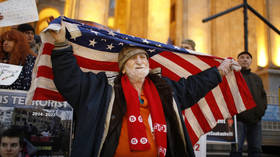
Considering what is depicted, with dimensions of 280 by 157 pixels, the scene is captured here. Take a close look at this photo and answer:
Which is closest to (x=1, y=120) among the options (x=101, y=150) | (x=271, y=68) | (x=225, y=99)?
(x=101, y=150)

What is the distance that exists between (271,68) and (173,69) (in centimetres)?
967

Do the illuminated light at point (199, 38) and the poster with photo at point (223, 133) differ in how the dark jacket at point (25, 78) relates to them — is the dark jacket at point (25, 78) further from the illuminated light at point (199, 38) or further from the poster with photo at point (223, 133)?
the illuminated light at point (199, 38)

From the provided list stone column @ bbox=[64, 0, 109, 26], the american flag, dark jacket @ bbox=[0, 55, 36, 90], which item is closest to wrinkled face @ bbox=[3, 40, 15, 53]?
dark jacket @ bbox=[0, 55, 36, 90]

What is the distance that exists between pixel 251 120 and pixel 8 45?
450 cm

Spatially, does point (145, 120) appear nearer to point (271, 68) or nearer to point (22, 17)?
point (22, 17)

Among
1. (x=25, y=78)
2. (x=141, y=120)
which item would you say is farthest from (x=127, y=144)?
(x=25, y=78)

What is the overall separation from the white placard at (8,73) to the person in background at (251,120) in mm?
4126

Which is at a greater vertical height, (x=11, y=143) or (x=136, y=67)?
(x=136, y=67)

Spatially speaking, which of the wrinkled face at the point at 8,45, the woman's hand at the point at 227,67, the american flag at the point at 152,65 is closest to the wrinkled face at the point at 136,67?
the american flag at the point at 152,65

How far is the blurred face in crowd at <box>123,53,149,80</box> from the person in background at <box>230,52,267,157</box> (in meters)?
3.11

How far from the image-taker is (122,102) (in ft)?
8.58

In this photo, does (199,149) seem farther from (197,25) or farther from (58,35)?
(197,25)

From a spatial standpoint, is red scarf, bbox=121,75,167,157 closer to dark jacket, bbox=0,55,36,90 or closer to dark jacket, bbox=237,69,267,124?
dark jacket, bbox=0,55,36,90

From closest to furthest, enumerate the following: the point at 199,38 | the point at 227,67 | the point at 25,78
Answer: the point at 25,78 → the point at 227,67 → the point at 199,38
